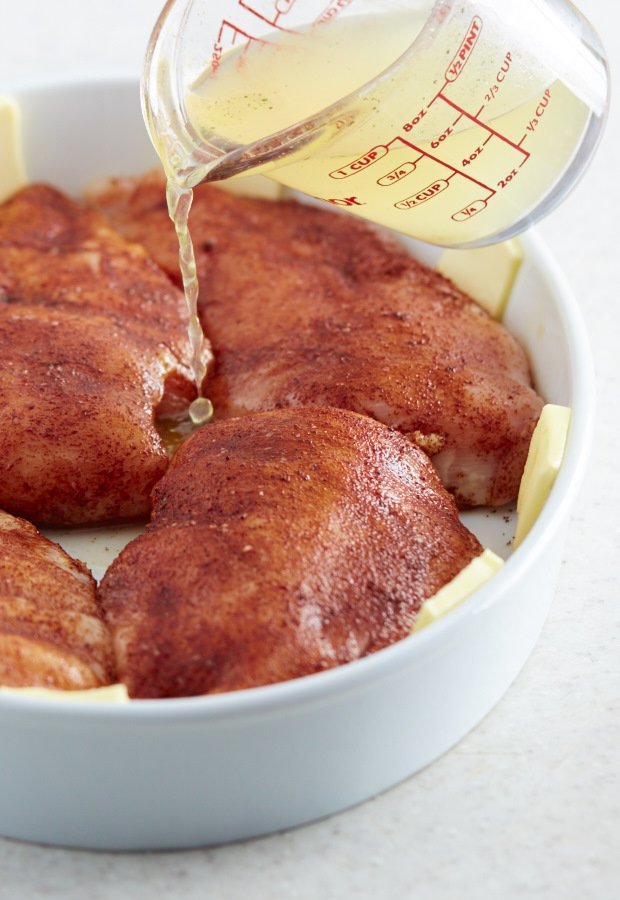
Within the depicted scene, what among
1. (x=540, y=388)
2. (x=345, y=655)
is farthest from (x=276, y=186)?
(x=345, y=655)

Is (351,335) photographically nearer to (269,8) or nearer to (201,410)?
(201,410)

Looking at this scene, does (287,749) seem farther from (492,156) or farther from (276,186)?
(276,186)

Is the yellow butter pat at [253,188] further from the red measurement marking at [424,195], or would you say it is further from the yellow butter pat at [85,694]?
the yellow butter pat at [85,694]

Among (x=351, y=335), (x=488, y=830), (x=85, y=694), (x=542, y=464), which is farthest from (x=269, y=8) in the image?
(x=488, y=830)

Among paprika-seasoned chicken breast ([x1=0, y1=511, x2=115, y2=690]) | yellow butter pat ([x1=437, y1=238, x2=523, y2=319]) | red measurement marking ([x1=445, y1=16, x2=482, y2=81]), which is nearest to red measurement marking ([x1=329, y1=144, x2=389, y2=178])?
red measurement marking ([x1=445, y1=16, x2=482, y2=81])

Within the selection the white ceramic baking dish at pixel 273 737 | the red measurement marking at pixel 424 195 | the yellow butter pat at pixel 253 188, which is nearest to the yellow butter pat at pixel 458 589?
the white ceramic baking dish at pixel 273 737
